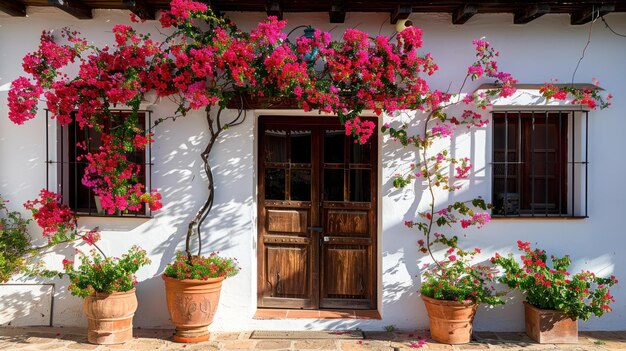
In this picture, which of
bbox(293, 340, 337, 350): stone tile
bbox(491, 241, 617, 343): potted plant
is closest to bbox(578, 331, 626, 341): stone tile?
bbox(491, 241, 617, 343): potted plant

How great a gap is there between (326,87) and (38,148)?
3.43 metres

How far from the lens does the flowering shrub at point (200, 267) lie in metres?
5.32

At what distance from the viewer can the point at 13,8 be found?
562 cm

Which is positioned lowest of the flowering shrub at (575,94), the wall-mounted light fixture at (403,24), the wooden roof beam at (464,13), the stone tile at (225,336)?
the stone tile at (225,336)

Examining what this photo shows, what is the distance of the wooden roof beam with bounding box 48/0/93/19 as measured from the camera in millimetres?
5305

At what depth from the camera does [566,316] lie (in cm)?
529

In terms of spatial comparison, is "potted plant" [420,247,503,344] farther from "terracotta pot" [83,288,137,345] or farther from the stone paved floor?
"terracotta pot" [83,288,137,345]

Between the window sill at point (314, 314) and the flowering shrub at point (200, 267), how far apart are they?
2.24 ft

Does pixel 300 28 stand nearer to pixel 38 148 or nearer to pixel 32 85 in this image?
pixel 32 85

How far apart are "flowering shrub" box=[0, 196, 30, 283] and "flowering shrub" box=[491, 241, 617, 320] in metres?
5.33

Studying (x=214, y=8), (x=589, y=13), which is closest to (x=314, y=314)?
(x=214, y=8)

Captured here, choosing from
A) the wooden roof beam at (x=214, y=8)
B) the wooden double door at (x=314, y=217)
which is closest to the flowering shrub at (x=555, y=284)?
the wooden double door at (x=314, y=217)

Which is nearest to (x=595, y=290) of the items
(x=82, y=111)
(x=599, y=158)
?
(x=599, y=158)

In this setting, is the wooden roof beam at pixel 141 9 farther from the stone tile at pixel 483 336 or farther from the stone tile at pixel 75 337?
the stone tile at pixel 483 336
